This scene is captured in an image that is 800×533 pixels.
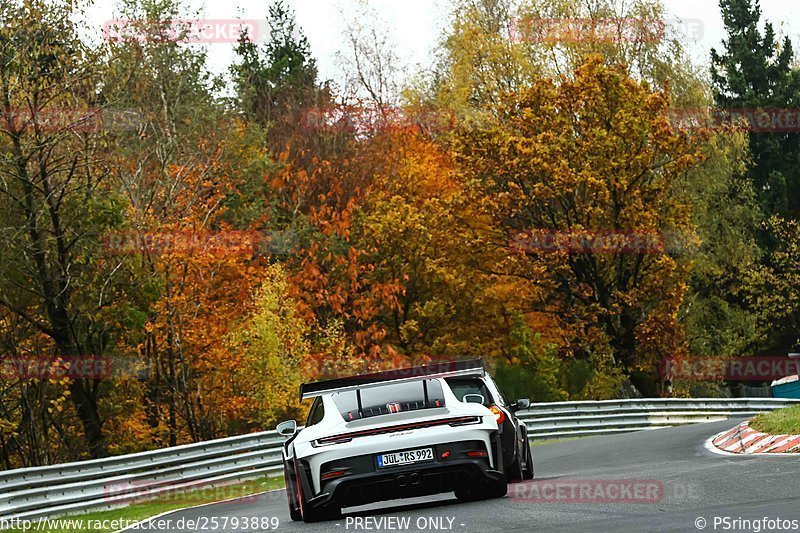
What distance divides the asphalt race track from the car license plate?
1.61 ft

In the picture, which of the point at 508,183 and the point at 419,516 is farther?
the point at 508,183

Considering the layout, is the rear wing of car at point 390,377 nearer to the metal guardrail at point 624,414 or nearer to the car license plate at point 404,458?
the car license plate at point 404,458

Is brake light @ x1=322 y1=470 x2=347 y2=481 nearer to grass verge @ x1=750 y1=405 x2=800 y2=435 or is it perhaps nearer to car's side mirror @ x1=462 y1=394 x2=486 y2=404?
car's side mirror @ x1=462 y1=394 x2=486 y2=404

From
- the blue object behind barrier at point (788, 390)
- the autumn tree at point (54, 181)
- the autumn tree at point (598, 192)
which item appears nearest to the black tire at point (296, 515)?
the autumn tree at point (54, 181)

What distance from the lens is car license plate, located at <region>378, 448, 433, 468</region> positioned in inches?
461

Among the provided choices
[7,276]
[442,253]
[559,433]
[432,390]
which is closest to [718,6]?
[442,253]

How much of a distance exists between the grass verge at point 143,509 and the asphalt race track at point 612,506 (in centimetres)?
101

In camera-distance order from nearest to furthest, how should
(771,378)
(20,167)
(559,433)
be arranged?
1. (20,167)
2. (559,433)
3. (771,378)

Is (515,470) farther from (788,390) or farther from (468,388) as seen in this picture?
(788,390)

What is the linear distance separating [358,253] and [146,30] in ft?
36.8

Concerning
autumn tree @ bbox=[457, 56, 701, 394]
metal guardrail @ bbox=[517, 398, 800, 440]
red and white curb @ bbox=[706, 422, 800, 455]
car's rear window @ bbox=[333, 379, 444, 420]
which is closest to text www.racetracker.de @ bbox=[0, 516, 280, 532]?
car's rear window @ bbox=[333, 379, 444, 420]

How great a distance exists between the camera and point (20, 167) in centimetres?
2944

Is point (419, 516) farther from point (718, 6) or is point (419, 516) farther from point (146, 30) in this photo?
point (718, 6)

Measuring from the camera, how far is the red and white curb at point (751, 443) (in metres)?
16.9
